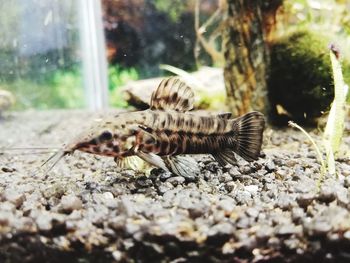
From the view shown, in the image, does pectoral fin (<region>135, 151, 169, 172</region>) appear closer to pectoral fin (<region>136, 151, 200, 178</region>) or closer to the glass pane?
pectoral fin (<region>136, 151, 200, 178</region>)

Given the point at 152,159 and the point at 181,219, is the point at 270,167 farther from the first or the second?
the point at 181,219

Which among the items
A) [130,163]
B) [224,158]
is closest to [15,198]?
[130,163]

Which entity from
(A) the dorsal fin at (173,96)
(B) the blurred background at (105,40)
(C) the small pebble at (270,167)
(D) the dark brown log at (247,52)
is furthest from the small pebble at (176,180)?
(B) the blurred background at (105,40)

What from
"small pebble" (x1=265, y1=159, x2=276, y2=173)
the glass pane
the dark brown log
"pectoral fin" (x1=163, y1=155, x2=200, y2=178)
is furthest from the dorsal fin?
the glass pane

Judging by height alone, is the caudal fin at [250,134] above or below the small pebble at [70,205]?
above

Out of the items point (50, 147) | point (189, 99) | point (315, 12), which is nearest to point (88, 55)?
point (50, 147)

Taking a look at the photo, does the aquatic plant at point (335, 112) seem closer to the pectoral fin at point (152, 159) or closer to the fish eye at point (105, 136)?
the pectoral fin at point (152, 159)
